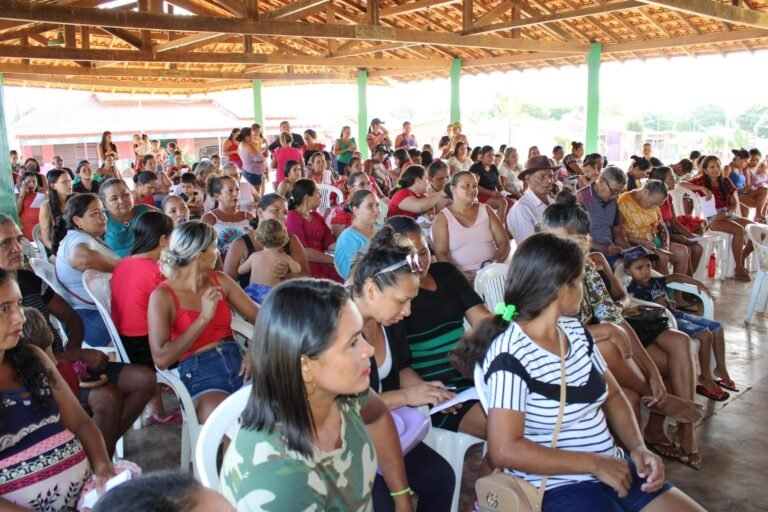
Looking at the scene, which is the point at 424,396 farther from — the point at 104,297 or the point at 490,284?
the point at 104,297

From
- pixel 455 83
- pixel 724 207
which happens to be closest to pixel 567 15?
pixel 724 207

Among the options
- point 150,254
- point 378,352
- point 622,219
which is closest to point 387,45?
point 622,219

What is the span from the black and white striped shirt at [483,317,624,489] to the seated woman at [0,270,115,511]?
3.68ft

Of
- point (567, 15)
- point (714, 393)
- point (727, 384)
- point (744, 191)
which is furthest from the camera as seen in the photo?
point (567, 15)

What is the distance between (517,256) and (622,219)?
3401 millimetres

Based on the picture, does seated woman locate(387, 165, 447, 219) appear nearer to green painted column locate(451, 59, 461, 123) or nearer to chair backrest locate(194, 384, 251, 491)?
chair backrest locate(194, 384, 251, 491)

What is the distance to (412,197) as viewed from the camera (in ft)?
16.6

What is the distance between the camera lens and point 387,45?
1180 cm

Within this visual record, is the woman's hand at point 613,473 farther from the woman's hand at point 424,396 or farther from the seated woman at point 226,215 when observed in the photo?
the seated woman at point 226,215

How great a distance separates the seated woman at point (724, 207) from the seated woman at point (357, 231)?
165 inches

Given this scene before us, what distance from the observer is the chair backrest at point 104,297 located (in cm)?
296

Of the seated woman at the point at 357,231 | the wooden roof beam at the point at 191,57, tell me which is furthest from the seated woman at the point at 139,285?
the wooden roof beam at the point at 191,57

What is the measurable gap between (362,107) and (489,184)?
26.7ft

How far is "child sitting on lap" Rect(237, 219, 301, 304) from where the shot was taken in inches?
136
